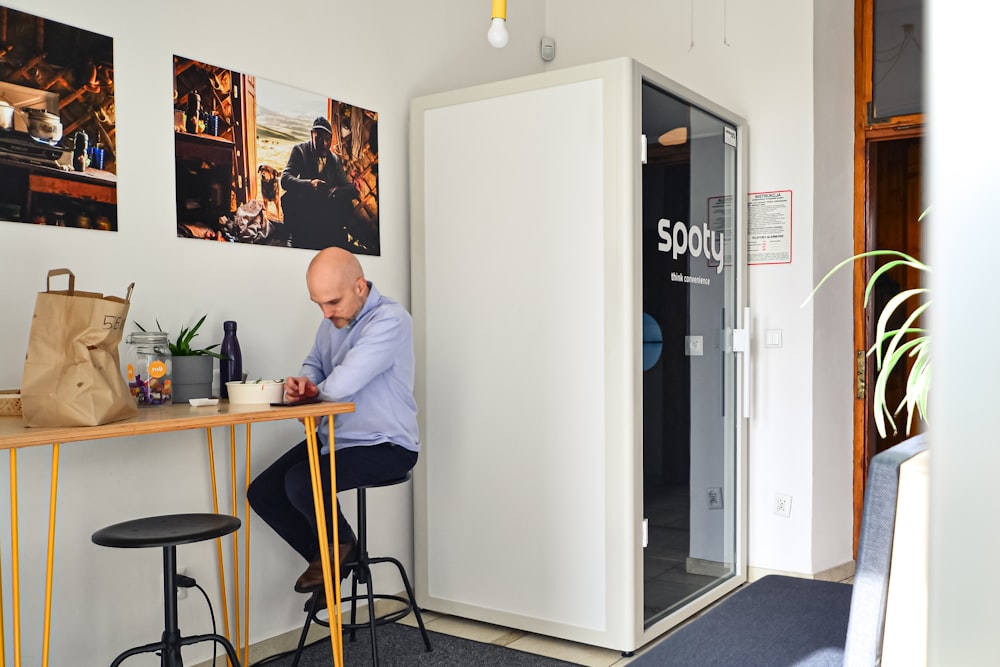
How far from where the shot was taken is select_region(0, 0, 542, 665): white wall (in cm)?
239

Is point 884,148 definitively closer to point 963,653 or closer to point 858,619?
point 858,619

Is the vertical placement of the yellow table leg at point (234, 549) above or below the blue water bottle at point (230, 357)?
below

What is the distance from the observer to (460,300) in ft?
11.2

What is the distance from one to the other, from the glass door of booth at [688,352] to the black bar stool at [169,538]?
5.13 feet

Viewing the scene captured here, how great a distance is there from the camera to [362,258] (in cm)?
337

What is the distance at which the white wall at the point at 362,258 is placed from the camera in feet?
8.16

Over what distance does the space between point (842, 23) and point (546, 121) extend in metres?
1.80

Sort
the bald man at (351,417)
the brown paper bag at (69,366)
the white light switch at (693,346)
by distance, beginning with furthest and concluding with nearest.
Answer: the white light switch at (693,346) < the bald man at (351,417) < the brown paper bag at (69,366)

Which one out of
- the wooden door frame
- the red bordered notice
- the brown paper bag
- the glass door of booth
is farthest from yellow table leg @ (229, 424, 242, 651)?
the wooden door frame

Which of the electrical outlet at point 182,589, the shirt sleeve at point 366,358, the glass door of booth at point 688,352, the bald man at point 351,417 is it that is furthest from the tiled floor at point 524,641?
the shirt sleeve at point 366,358

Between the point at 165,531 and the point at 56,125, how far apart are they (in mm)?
1159

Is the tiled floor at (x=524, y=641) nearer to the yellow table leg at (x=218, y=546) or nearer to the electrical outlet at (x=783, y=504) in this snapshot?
the yellow table leg at (x=218, y=546)

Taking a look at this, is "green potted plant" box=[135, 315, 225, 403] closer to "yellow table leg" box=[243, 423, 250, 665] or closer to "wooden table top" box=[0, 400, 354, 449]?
"wooden table top" box=[0, 400, 354, 449]

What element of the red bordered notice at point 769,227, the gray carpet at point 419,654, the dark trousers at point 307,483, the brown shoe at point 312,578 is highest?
the red bordered notice at point 769,227
